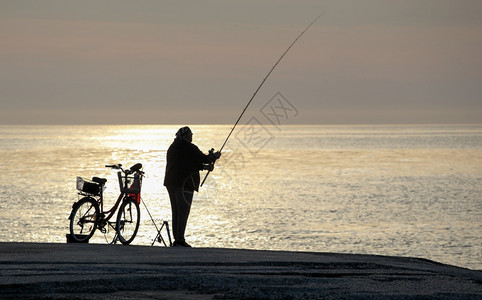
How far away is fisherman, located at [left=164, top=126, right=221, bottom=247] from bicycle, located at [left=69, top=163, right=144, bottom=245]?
22.2 inches

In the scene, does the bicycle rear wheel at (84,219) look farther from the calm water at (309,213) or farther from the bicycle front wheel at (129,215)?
the calm water at (309,213)

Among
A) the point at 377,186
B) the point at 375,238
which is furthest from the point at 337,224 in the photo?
the point at 377,186

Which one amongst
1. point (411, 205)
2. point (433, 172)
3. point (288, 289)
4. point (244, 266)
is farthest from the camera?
point (433, 172)

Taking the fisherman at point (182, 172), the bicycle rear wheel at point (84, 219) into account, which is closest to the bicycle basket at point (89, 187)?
the bicycle rear wheel at point (84, 219)

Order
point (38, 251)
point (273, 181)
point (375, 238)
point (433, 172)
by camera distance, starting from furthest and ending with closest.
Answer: point (433, 172) → point (273, 181) → point (375, 238) → point (38, 251)

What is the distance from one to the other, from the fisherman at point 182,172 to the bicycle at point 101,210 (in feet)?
1.85

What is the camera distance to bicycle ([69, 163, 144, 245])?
477 inches

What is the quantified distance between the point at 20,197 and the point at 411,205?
66.1ft

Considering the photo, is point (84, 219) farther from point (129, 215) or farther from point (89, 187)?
point (129, 215)

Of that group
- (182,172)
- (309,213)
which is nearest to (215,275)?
(182,172)

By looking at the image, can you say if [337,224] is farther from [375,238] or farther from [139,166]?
[139,166]

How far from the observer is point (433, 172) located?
2739 inches

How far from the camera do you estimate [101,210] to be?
40.4 feet

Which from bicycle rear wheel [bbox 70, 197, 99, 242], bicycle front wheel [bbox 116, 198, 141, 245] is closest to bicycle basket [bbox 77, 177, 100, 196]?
bicycle rear wheel [bbox 70, 197, 99, 242]
